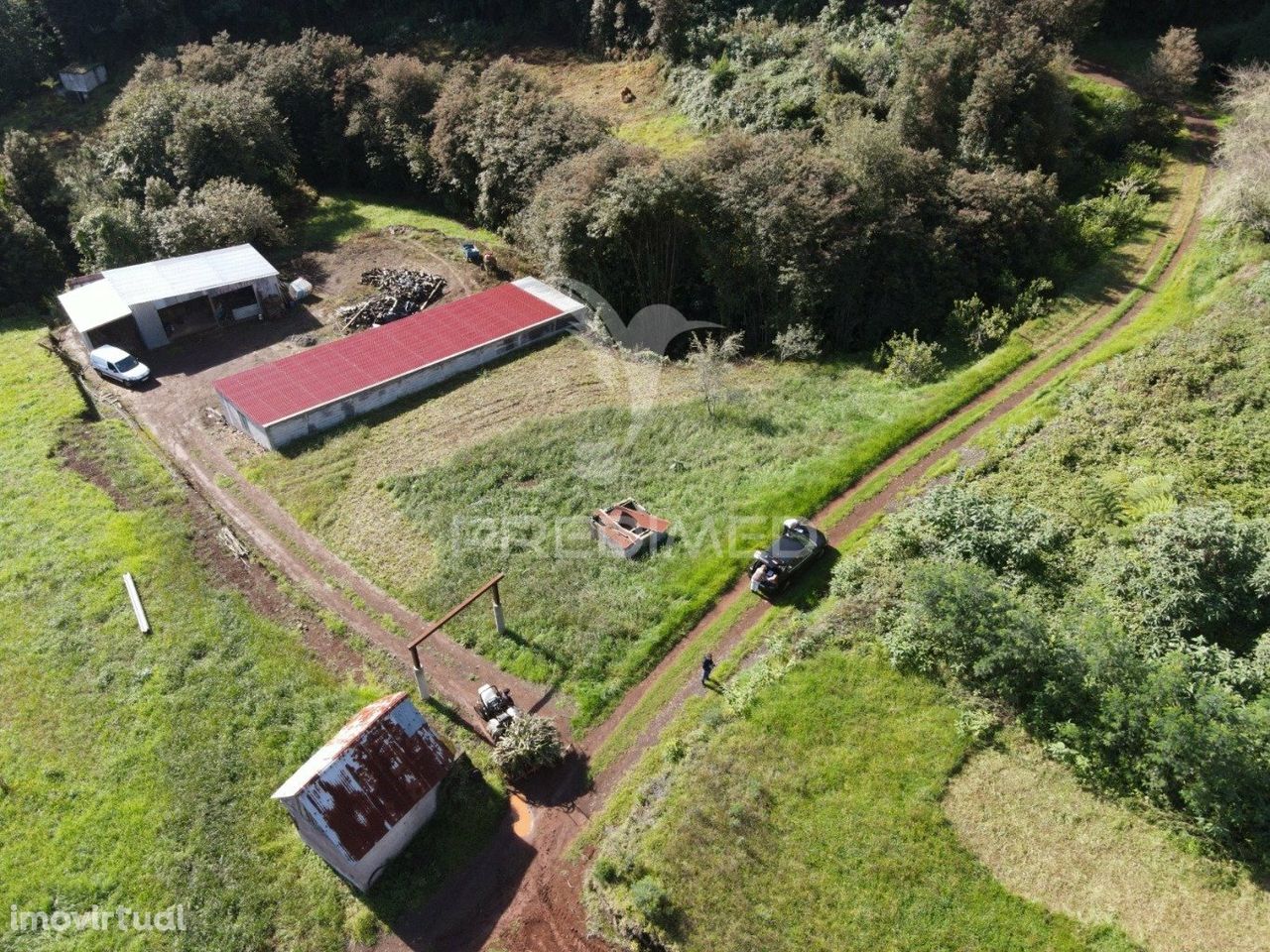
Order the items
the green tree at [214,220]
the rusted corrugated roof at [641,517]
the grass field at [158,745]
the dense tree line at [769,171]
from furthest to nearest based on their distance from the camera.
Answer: the green tree at [214,220] < the dense tree line at [769,171] < the rusted corrugated roof at [641,517] < the grass field at [158,745]

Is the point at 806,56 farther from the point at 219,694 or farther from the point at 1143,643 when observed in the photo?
the point at 219,694

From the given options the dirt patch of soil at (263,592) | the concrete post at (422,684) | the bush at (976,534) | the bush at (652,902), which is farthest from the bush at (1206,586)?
the dirt patch of soil at (263,592)

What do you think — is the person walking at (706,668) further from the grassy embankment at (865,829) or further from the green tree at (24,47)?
the green tree at (24,47)

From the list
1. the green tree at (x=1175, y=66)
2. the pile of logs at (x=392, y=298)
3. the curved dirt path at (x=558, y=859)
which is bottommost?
the curved dirt path at (x=558, y=859)

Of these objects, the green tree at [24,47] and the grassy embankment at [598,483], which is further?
the green tree at [24,47]

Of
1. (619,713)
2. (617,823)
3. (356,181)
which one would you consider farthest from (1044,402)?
(356,181)
